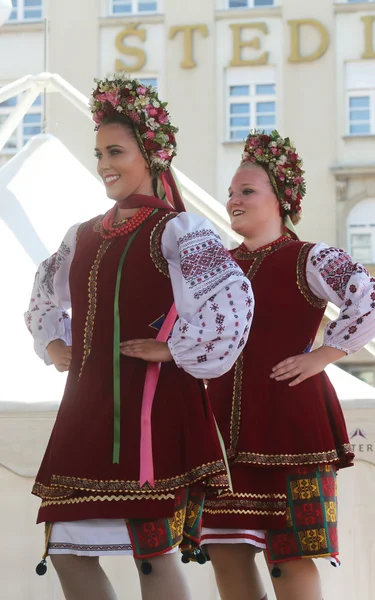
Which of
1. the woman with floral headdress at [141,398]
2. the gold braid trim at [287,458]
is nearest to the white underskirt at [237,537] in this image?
the gold braid trim at [287,458]

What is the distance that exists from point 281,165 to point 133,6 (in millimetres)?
14637

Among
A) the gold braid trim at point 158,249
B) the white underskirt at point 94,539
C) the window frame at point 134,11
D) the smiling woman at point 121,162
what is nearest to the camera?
the white underskirt at point 94,539

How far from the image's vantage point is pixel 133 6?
16.8m

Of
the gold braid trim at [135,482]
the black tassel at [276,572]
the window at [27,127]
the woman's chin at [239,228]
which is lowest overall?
the black tassel at [276,572]

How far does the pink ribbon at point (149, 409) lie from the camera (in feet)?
6.64

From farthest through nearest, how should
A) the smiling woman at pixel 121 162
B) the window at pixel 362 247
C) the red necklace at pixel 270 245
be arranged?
the window at pixel 362 247, the red necklace at pixel 270 245, the smiling woman at pixel 121 162

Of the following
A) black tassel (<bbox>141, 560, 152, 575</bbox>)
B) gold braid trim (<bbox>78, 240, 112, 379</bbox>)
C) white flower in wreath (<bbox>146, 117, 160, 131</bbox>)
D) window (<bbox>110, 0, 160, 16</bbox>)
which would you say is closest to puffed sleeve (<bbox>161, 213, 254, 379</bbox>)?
gold braid trim (<bbox>78, 240, 112, 379</bbox>)

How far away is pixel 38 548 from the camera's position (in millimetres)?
2984

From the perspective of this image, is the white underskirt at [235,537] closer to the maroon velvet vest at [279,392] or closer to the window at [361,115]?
the maroon velvet vest at [279,392]

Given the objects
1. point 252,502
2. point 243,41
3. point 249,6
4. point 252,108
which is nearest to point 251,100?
point 252,108

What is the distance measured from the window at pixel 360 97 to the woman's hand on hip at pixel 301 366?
13698 mm

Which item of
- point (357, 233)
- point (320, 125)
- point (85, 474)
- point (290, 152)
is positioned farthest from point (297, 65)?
point (85, 474)

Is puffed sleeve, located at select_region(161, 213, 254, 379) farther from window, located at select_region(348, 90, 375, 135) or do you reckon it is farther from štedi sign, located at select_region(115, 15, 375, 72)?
štedi sign, located at select_region(115, 15, 375, 72)

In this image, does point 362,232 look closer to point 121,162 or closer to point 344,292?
point 344,292
